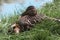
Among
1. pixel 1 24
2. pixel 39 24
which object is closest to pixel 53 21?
pixel 39 24

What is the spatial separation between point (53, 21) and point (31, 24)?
505 mm

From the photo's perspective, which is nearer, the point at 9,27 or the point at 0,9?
the point at 9,27

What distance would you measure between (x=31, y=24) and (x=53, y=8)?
2515 mm

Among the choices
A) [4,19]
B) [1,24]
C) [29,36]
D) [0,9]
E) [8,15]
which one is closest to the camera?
[29,36]

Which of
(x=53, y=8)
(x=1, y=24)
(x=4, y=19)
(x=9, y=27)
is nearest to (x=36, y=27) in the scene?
(x=9, y=27)

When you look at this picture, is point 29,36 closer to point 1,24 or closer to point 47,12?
point 1,24

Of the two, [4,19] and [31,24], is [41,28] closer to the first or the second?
[31,24]

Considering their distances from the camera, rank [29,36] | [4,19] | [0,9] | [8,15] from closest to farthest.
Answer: [29,36], [4,19], [8,15], [0,9]

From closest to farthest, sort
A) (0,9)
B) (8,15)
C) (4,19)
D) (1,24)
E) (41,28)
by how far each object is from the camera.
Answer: (41,28) → (1,24) → (4,19) → (8,15) → (0,9)

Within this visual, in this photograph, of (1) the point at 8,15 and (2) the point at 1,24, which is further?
(1) the point at 8,15

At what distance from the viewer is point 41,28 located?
6.14 meters

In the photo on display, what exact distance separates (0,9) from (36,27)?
12.1ft

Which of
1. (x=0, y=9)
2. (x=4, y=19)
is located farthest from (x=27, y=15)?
(x=0, y=9)

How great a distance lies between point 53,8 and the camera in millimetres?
8617
